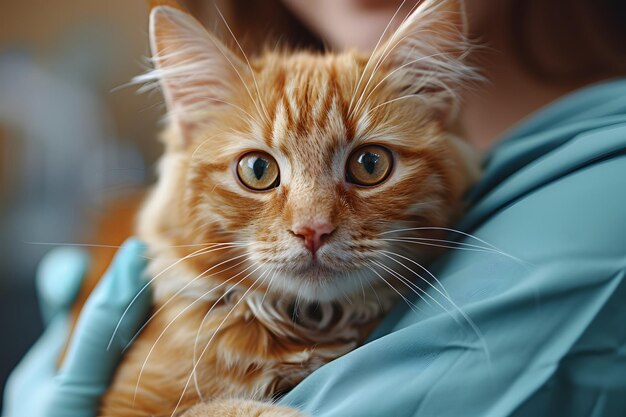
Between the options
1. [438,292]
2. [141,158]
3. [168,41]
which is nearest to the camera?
[438,292]

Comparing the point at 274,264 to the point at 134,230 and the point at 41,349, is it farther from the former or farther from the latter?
the point at 41,349

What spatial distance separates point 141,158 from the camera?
0.96m

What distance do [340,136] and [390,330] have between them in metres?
0.26

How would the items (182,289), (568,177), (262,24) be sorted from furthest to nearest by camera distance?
1. (262,24)
2. (182,289)
3. (568,177)

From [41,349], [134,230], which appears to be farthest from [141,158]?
[41,349]

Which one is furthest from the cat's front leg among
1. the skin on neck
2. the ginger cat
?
the skin on neck

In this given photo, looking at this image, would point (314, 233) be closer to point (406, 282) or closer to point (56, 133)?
point (406, 282)

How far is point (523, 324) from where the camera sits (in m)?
0.53

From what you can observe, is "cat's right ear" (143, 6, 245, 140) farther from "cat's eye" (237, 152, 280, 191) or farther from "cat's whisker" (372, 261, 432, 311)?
"cat's whisker" (372, 261, 432, 311)

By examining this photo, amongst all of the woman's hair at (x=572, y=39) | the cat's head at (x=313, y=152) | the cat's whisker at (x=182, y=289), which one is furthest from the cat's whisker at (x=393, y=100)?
the woman's hair at (x=572, y=39)

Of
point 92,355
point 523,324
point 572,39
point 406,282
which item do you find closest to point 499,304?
point 523,324

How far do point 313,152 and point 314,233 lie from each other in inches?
4.2

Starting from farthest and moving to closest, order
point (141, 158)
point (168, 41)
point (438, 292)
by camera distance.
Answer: point (141, 158), point (168, 41), point (438, 292)

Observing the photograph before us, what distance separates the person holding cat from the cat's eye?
0.78 ft
